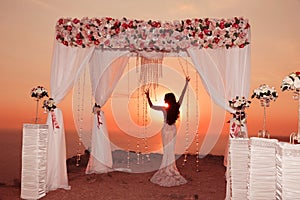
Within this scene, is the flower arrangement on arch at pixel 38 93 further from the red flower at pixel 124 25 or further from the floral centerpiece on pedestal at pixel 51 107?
the red flower at pixel 124 25

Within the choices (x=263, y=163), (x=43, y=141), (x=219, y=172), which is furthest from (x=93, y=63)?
(x=263, y=163)

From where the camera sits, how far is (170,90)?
7.68 meters

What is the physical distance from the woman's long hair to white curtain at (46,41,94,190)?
1646 millimetres

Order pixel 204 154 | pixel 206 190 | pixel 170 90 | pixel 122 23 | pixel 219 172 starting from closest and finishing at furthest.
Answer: pixel 122 23 < pixel 206 190 < pixel 170 90 < pixel 219 172 < pixel 204 154

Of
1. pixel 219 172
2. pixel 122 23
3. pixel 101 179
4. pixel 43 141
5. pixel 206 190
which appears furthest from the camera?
pixel 219 172

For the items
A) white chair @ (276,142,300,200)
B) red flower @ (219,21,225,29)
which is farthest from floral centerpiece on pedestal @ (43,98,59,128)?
white chair @ (276,142,300,200)

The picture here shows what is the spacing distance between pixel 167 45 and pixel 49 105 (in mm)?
1993

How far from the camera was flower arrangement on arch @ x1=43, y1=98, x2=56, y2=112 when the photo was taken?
584 cm

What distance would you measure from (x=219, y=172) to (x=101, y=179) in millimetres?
2705

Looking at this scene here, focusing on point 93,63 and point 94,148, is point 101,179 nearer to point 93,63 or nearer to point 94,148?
point 94,148

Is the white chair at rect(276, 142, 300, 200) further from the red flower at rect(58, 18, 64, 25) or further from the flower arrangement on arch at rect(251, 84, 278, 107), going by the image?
the red flower at rect(58, 18, 64, 25)

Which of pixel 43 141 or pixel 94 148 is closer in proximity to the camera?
pixel 43 141

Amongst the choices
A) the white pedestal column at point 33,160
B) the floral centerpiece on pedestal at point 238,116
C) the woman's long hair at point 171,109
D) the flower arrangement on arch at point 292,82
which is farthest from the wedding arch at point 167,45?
the flower arrangement on arch at point 292,82

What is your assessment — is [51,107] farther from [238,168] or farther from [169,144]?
[238,168]
